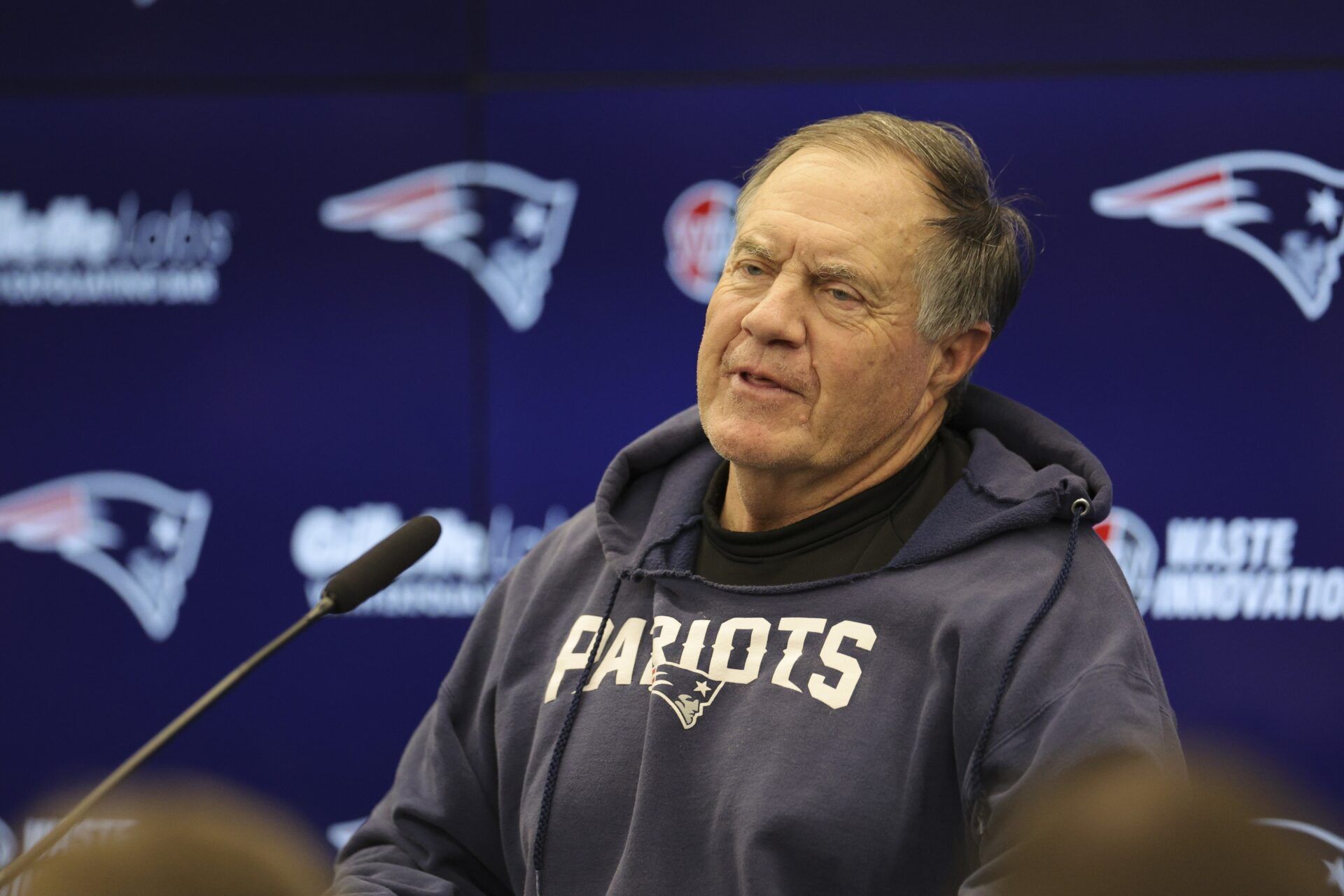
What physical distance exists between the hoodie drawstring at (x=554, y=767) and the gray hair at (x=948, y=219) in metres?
0.47

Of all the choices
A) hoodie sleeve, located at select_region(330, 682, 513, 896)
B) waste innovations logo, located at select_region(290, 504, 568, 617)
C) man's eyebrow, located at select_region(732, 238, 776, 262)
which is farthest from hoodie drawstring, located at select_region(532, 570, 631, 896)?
waste innovations logo, located at select_region(290, 504, 568, 617)

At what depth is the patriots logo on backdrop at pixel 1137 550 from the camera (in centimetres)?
259

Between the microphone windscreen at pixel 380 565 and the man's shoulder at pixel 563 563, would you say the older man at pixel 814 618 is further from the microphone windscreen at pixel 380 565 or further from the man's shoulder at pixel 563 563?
the microphone windscreen at pixel 380 565

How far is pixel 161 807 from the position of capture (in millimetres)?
756

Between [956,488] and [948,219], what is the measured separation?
1.01ft

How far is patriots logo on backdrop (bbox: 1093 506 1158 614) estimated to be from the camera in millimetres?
2590

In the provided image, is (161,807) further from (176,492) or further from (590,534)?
(176,492)

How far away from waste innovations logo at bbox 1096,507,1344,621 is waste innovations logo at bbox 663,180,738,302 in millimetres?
907

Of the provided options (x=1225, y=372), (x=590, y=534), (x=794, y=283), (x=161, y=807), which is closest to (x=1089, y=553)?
(x=794, y=283)

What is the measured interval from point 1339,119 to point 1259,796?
2262 mm

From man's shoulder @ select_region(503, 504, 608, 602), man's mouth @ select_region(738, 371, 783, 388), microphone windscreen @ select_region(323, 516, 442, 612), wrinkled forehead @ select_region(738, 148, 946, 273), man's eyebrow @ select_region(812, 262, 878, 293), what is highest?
wrinkled forehead @ select_region(738, 148, 946, 273)

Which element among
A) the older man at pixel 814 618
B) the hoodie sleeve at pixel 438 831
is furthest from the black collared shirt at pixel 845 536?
the hoodie sleeve at pixel 438 831

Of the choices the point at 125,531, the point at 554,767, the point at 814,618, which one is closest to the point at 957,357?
the point at 814,618

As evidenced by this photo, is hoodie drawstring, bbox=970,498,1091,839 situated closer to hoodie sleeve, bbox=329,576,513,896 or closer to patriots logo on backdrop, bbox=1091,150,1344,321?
hoodie sleeve, bbox=329,576,513,896
